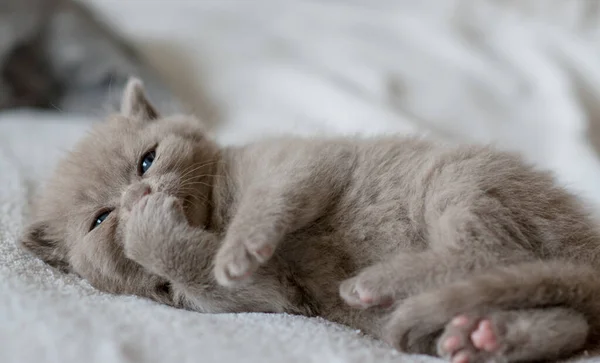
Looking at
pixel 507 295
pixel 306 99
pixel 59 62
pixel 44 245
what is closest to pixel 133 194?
pixel 44 245

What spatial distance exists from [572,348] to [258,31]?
210 centimetres

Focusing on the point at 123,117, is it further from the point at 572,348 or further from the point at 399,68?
the point at 399,68

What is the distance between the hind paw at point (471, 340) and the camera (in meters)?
0.95

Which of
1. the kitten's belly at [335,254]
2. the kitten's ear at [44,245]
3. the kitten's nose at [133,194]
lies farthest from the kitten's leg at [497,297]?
the kitten's ear at [44,245]

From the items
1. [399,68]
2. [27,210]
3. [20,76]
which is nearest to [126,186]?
[27,210]

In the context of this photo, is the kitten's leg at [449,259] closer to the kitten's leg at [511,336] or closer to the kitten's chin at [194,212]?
the kitten's leg at [511,336]

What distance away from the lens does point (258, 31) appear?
9.12ft

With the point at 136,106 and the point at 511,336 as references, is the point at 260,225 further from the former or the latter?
the point at 136,106

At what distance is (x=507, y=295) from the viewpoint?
993 mm

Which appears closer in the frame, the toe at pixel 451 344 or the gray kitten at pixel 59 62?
the toe at pixel 451 344

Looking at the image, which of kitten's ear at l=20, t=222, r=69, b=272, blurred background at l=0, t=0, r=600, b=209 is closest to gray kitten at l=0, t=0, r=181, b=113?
blurred background at l=0, t=0, r=600, b=209

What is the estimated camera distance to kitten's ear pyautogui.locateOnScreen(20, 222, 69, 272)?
4.57 feet

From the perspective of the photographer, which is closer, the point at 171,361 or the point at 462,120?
the point at 171,361

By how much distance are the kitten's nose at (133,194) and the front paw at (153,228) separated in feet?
0.16
